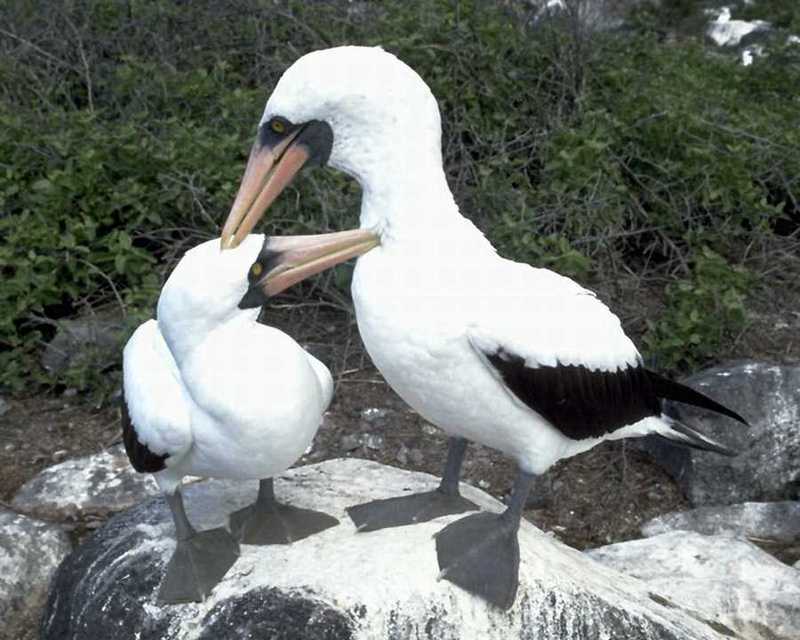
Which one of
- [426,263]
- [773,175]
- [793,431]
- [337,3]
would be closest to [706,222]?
[773,175]

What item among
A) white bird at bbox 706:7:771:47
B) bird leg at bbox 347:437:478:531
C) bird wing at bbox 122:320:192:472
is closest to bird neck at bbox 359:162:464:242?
bird wing at bbox 122:320:192:472

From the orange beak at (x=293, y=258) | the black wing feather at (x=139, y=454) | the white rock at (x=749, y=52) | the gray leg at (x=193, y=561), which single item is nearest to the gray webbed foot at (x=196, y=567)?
the gray leg at (x=193, y=561)

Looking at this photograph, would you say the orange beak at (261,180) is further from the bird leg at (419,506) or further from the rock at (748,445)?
the rock at (748,445)

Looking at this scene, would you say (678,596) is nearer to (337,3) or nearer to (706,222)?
(706,222)

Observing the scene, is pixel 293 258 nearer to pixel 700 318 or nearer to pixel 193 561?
pixel 193 561

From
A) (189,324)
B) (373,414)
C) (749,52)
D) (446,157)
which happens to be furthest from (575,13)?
(189,324)

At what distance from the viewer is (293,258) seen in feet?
8.62

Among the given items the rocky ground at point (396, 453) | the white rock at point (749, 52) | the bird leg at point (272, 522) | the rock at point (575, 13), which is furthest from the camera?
the white rock at point (749, 52)

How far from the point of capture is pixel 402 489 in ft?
11.0

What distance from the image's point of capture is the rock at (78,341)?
16.0ft

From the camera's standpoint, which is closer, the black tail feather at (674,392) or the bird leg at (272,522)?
the bird leg at (272,522)

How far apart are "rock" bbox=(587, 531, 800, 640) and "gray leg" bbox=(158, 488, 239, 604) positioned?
4.12 feet

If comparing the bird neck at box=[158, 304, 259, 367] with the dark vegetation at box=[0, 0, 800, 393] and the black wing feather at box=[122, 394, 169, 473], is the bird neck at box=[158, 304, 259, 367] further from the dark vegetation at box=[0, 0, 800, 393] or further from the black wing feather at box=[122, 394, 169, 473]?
the dark vegetation at box=[0, 0, 800, 393]

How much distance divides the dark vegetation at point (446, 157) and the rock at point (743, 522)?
752 mm
